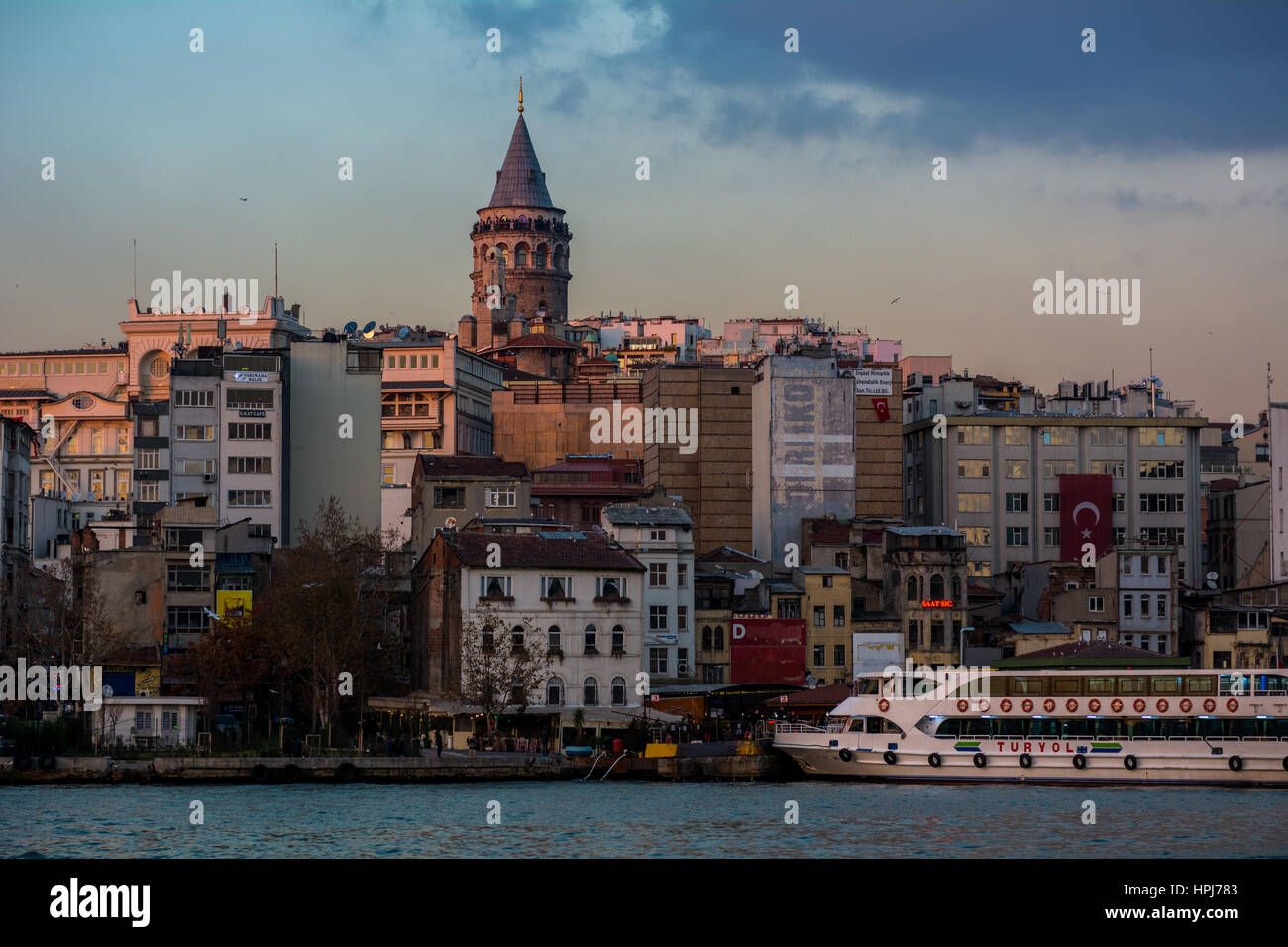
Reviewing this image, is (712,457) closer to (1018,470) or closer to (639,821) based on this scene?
(1018,470)

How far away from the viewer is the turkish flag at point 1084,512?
113188mm

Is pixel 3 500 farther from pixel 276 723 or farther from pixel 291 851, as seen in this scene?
pixel 291 851

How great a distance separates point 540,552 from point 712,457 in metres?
36.5

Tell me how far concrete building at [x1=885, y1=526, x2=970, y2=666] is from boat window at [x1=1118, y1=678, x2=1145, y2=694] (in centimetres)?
1868

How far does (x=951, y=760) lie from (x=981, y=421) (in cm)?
4910

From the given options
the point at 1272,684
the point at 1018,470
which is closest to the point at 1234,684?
the point at 1272,684

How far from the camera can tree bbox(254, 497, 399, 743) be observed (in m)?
76.1

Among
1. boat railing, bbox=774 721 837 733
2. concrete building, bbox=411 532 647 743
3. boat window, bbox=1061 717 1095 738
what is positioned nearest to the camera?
boat window, bbox=1061 717 1095 738

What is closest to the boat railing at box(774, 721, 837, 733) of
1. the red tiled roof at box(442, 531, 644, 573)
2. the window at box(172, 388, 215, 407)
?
the red tiled roof at box(442, 531, 644, 573)

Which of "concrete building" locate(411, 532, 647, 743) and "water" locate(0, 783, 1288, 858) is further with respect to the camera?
"concrete building" locate(411, 532, 647, 743)

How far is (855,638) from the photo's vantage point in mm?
87000

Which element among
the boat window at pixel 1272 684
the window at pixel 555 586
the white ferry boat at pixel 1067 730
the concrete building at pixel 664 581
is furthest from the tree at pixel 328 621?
the boat window at pixel 1272 684

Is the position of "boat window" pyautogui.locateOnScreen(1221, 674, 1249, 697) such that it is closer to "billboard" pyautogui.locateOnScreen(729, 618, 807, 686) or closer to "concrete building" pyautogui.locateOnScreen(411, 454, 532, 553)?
"billboard" pyautogui.locateOnScreen(729, 618, 807, 686)

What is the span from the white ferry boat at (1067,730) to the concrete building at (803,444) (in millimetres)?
37093
